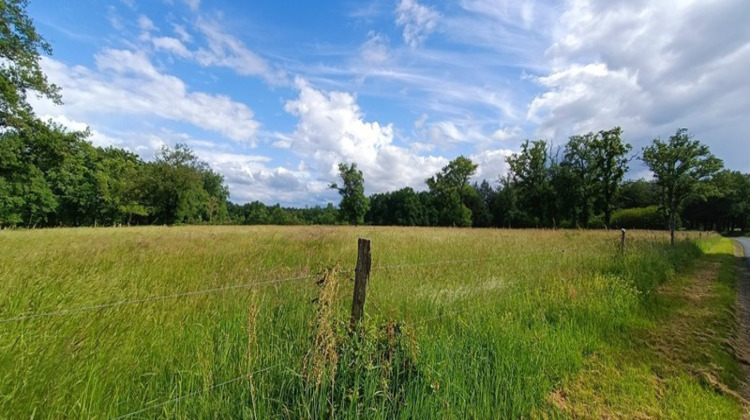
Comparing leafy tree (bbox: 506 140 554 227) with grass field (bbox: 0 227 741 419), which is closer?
grass field (bbox: 0 227 741 419)

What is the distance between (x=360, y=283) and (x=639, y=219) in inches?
2187

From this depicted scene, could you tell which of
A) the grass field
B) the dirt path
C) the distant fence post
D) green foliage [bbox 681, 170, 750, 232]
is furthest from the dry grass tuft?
green foliage [bbox 681, 170, 750, 232]

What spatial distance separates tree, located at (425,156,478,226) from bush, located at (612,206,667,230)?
73.8ft

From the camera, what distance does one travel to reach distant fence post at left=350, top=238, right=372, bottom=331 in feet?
10.6

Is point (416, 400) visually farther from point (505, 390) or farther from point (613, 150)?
point (613, 150)

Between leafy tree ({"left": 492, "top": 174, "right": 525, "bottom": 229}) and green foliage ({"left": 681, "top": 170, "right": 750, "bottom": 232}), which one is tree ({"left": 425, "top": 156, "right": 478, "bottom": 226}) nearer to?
leafy tree ({"left": 492, "top": 174, "right": 525, "bottom": 229})

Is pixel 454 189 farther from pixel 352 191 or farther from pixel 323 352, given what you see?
pixel 323 352

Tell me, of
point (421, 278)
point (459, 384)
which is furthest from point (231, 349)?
point (421, 278)

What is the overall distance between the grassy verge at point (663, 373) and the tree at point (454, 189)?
53616mm

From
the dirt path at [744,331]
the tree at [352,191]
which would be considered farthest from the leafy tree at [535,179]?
the dirt path at [744,331]

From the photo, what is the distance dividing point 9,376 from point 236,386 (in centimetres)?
150

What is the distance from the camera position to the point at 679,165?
18625mm

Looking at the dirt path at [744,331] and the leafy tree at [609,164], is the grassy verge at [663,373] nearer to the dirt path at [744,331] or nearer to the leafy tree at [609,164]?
the dirt path at [744,331]

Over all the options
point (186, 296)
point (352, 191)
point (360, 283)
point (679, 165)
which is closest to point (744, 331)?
point (360, 283)
